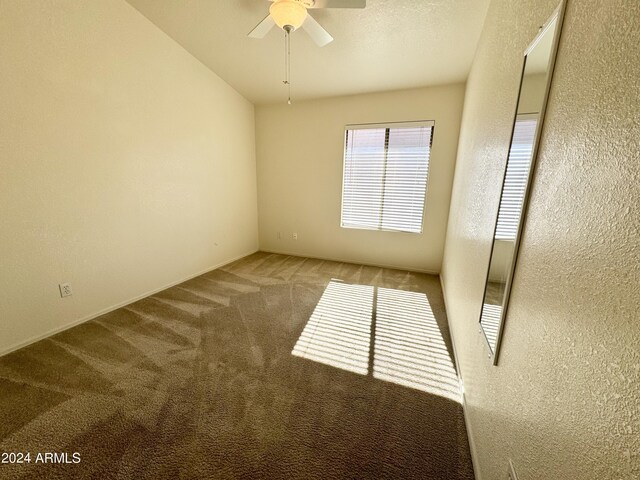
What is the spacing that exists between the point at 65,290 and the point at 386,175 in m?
3.74

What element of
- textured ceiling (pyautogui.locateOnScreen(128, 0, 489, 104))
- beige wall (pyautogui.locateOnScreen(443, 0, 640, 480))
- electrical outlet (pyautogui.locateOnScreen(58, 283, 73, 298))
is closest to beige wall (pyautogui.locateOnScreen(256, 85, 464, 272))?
textured ceiling (pyautogui.locateOnScreen(128, 0, 489, 104))

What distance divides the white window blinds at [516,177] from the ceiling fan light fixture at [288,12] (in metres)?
1.53

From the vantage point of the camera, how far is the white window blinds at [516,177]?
2.72 ft

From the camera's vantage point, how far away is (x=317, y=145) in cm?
376

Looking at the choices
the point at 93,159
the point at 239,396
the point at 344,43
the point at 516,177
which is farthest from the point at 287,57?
the point at 239,396

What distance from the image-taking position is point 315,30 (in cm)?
191

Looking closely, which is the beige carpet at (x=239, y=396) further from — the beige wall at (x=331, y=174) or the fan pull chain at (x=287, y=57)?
the fan pull chain at (x=287, y=57)

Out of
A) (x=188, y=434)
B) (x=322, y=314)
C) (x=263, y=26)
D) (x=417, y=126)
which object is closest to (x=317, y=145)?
(x=417, y=126)

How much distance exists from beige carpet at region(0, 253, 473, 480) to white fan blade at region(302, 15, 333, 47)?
244 centimetres

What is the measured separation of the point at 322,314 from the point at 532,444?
182cm

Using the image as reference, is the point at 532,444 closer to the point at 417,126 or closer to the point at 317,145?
the point at 417,126

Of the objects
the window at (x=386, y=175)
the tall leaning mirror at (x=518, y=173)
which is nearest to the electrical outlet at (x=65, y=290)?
the tall leaning mirror at (x=518, y=173)

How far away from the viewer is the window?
334 cm

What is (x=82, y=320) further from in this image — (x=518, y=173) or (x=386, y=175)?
(x=386, y=175)
